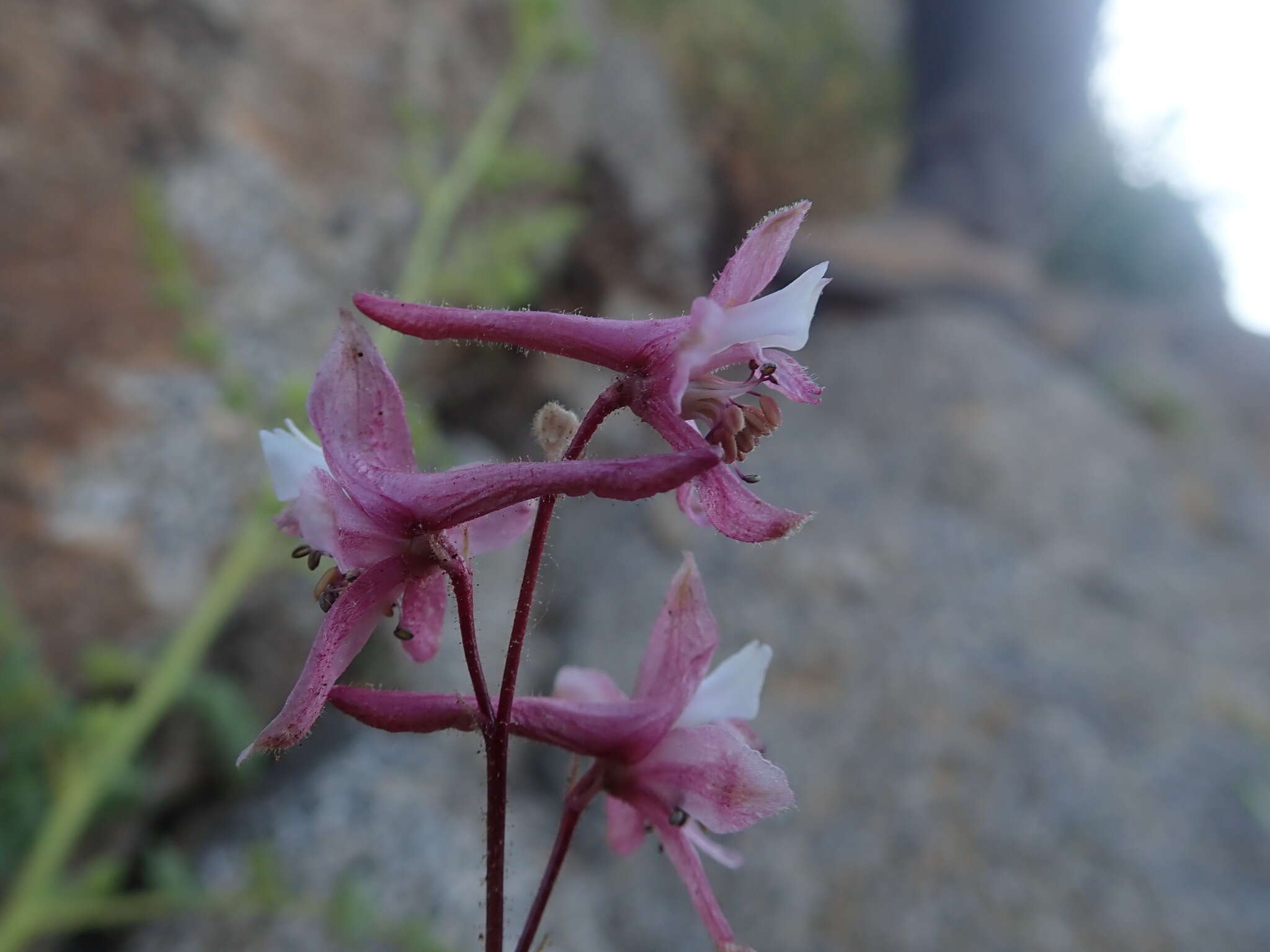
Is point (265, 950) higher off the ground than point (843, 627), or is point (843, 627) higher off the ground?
point (843, 627)

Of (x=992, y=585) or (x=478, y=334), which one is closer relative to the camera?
(x=478, y=334)

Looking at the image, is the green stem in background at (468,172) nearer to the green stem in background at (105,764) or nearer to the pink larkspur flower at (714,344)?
the green stem in background at (105,764)

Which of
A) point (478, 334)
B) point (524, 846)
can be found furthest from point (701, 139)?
point (478, 334)

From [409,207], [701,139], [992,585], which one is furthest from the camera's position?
[701,139]

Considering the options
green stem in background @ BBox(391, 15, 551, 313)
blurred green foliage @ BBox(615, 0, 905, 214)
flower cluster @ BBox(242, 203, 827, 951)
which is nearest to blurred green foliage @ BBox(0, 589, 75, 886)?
green stem in background @ BBox(391, 15, 551, 313)

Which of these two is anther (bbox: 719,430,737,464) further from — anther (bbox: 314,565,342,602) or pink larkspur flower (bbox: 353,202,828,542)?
anther (bbox: 314,565,342,602)

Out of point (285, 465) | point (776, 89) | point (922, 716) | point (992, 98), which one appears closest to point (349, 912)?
point (285, 465)

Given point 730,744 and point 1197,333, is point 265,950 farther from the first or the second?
point 1197,333
